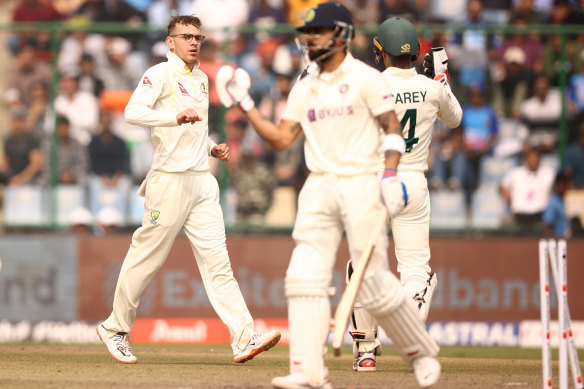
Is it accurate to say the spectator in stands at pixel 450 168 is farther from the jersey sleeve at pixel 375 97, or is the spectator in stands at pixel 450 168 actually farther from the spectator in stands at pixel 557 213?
the jersey sleeve at pixel 375 97

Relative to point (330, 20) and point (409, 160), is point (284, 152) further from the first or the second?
point (330, 20)

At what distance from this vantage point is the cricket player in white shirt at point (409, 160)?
7.79 m

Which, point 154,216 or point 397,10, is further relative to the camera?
point 397,10

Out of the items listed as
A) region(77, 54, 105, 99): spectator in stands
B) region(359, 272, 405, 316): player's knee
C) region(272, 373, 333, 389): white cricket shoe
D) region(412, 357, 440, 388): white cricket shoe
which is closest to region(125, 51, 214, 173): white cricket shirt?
region(359, 272, 405, 316): player's knee

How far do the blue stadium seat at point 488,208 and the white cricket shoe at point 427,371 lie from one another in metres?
6.28

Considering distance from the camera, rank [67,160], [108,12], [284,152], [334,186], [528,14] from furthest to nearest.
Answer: [108,12] < [528,14] < [284,152] < [67,160] < [334,186]

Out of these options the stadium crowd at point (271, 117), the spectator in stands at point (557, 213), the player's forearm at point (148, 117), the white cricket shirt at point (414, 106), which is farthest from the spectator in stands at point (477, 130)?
the player's forearm at point (148, 117)

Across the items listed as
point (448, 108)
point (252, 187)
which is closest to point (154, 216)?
point (448, 108)

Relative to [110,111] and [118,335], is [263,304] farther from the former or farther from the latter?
[118,335]

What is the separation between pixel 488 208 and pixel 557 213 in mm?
799

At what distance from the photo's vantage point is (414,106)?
7.87 meters

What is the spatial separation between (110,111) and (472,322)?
5.07 m

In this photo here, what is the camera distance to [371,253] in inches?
241

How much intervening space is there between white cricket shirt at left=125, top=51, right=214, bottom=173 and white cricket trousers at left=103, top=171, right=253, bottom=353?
0.11 meters
